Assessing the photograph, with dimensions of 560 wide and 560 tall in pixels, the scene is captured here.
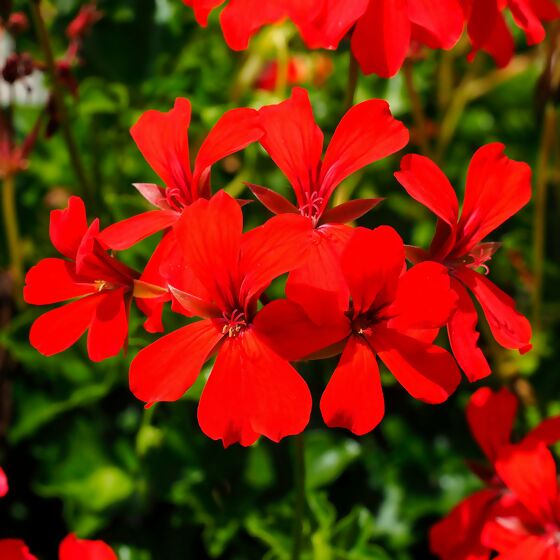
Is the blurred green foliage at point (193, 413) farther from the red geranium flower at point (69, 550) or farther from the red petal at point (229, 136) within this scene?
the red petal at point (229, 136)

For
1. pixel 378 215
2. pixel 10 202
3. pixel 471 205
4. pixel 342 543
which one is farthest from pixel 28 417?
pixel 471 205

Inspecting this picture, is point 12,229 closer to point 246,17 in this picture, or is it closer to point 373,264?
point 246,17

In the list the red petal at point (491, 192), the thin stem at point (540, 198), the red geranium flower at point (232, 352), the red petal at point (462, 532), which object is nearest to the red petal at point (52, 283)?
the red geranium flower at point (232, 352)

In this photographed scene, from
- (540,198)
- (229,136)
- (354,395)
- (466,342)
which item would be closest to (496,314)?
(466,342)

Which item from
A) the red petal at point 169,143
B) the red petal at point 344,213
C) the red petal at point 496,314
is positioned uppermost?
the red petal at point 169,143

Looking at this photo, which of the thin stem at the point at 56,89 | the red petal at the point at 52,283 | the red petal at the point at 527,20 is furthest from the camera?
the thin stem at the point at 56,89

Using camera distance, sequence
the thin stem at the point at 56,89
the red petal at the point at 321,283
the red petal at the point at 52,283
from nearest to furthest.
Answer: the red petal at the point at 321,283
the red petal at the point at 52,283
the thin stem at the point at 56,89
